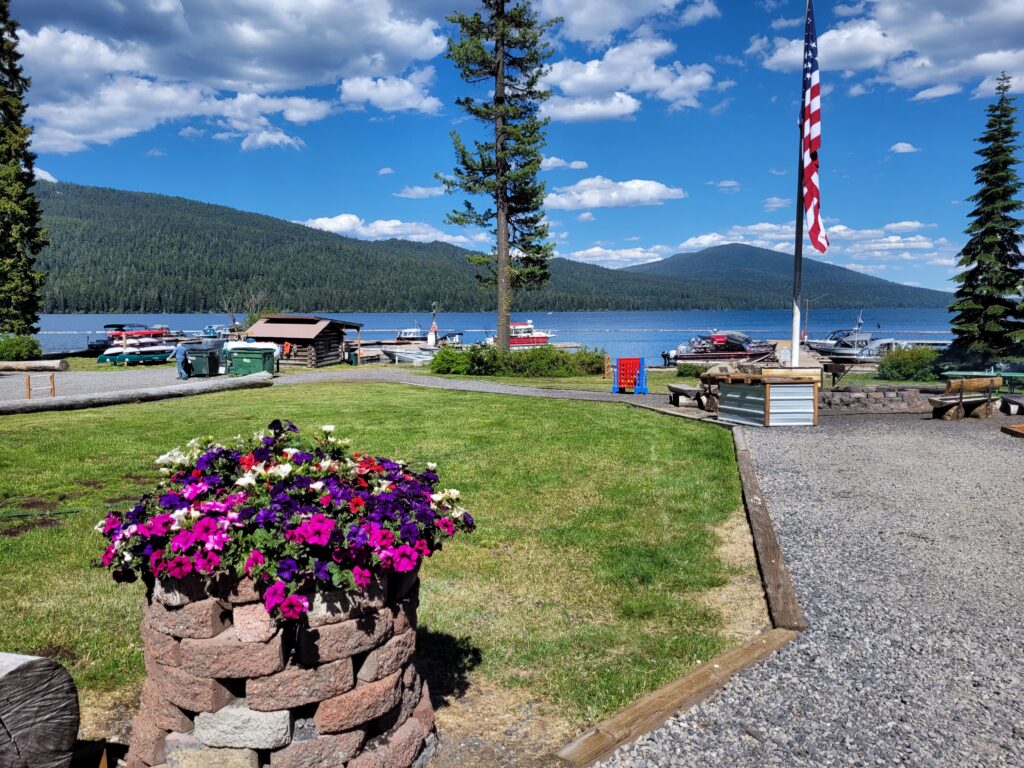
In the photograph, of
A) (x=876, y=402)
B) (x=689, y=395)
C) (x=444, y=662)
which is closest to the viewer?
(x=444, y=662)

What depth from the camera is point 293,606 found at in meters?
3.21

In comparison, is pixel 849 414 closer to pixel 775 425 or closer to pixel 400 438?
pixel 775 425

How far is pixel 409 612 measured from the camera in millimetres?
3826

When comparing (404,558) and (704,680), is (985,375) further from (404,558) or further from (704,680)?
(404,558)

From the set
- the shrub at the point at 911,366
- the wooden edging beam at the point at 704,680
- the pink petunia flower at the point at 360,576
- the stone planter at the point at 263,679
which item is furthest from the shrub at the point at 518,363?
the pink petunia flower at the point at 360,576

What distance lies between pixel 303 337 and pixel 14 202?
14263mm

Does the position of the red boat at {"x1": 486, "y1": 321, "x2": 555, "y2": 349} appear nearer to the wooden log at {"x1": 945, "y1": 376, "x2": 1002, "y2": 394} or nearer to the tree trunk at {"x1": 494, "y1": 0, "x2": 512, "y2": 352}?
the tree trunk at {"x1": 494, "y1": 0, "x2": 512, "y2": 352}

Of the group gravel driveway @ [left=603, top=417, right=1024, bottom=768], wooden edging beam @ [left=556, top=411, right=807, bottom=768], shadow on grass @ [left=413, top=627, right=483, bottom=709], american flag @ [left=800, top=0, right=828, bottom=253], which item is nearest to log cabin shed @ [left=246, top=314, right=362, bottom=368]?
american flag @ [left=800, top=0, right=828, bottom=253]

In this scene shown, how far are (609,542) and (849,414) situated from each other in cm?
1211

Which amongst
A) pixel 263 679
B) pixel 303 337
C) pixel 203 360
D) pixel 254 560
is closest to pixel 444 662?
pixel 263 679

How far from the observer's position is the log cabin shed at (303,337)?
36031 mm

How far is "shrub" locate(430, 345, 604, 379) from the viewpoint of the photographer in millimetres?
29406

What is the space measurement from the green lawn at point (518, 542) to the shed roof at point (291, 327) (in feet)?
64.5

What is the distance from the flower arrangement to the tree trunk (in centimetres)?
2708
